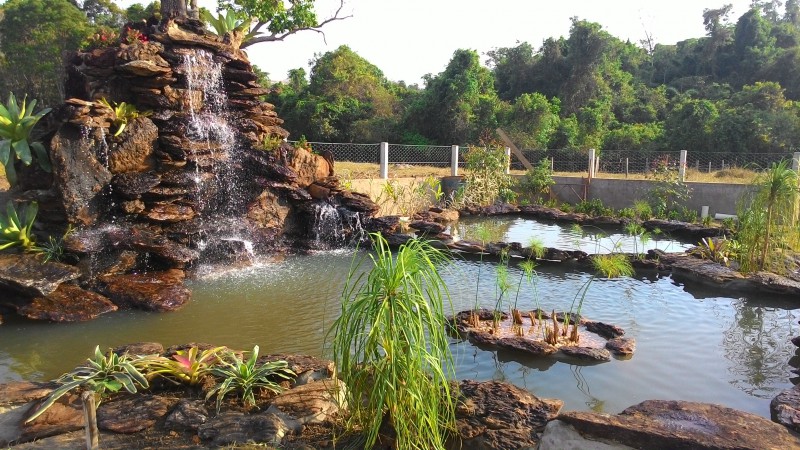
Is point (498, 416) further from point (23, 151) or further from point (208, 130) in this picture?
point (208, 130)

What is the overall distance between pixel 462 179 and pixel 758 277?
10.5 meters

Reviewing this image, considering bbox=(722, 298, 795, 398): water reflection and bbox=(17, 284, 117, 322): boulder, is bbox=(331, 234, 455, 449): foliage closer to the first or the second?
bbox=(722, 298, 795, 398): water reflection

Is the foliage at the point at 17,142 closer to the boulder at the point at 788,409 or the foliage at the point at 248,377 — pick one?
the foliage at the point at 248,377

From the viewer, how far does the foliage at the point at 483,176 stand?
16.3 meters

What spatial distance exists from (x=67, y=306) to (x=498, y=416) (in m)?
5.28

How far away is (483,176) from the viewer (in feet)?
54.1

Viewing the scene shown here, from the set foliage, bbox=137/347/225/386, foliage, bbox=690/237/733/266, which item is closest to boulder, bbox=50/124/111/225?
foliage, bbox=137/347/225/386

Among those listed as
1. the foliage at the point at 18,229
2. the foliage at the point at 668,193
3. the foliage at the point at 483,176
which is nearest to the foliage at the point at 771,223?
the foliage at the point at 668,193

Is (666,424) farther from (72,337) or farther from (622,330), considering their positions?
(72,337)

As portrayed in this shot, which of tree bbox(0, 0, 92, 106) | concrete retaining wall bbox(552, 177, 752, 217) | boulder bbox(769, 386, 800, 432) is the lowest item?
→ boulder bbox(769, 386, 800, 432)

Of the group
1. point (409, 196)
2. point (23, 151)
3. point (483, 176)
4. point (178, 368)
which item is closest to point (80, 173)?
point (23, 151)

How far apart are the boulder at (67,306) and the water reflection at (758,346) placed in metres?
6.58

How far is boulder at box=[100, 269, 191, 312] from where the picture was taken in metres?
6.39

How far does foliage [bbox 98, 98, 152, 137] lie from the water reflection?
872 cm
